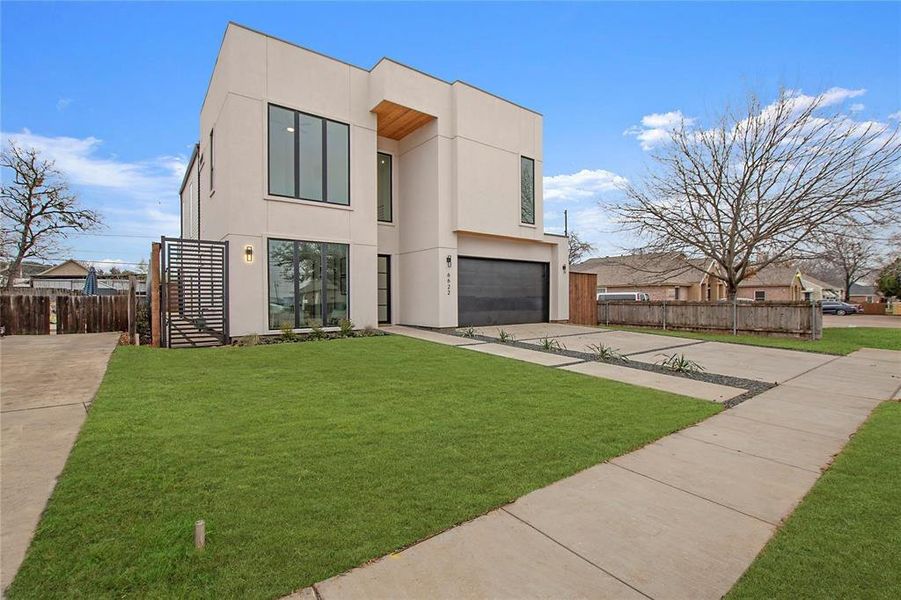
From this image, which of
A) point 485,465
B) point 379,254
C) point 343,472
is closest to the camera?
point 343,472

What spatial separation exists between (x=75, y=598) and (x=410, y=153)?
13866mm

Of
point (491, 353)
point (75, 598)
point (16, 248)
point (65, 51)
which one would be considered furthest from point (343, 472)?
point (16, 248)

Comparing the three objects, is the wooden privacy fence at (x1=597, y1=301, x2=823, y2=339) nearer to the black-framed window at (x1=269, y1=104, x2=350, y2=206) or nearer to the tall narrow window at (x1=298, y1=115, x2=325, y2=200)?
the black-framed window at (x1=269, y1=104, x2=350, y2=206)

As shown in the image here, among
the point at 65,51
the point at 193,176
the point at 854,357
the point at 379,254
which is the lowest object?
the point at 854,357

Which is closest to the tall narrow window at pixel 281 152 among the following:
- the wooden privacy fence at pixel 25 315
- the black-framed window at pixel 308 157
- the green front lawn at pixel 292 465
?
the black-framed window at pixel 308 157

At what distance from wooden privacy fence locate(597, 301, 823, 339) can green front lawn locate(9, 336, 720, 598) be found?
11348 millimetres

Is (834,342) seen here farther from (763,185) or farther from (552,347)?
(552,347)

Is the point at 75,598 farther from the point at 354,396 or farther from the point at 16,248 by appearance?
the point at 16,248

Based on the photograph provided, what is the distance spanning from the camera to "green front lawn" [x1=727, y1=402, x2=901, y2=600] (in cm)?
192

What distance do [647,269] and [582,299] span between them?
4530mm

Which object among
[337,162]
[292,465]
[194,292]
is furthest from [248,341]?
[292,465]

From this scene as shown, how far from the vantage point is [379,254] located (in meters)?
14.1

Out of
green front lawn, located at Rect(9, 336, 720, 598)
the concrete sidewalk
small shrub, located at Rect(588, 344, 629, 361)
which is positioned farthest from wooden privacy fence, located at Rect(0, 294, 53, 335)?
the concrete sidewalk

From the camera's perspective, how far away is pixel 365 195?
12.4 m
